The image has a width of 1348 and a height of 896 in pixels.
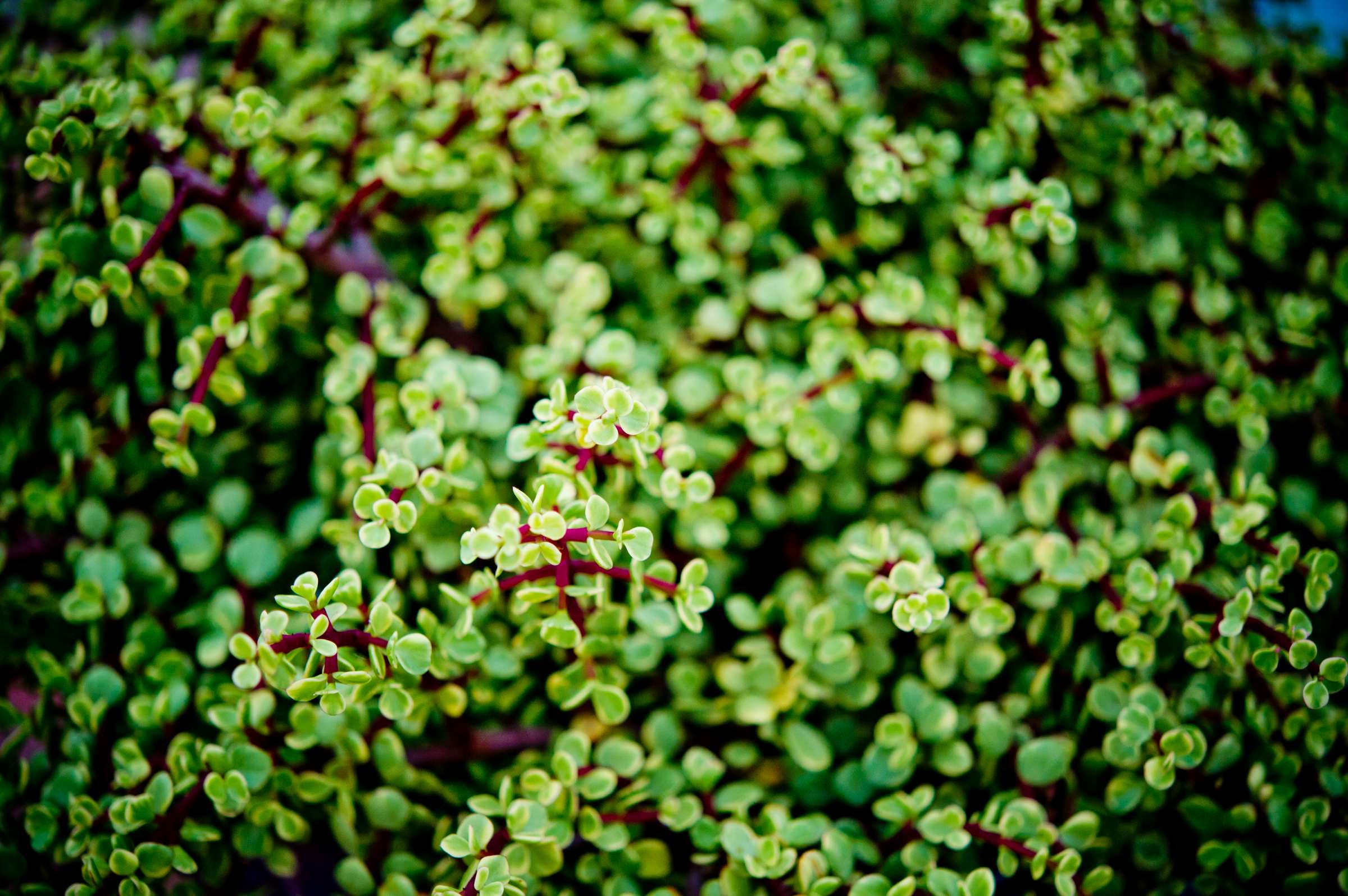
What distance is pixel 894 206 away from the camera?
111 cm

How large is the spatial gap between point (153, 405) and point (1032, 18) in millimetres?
1103

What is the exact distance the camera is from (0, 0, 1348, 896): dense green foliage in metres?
0.79

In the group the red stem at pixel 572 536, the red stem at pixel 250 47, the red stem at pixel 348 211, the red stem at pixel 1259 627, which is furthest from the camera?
the red stem at pixel 250 47

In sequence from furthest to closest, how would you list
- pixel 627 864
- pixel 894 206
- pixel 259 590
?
pixel 894 206
pixel 259 590
pixel 627 864

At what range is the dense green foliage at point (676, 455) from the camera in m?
0.79

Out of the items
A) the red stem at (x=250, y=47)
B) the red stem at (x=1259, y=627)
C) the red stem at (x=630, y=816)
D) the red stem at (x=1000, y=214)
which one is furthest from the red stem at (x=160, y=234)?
the red stem at (x=1259, y=627)

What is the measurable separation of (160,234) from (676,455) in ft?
1.93

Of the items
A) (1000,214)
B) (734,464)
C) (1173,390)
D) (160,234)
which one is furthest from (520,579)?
(1173,390)

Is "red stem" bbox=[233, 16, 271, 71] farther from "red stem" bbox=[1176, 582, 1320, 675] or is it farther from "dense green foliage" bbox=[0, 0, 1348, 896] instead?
"red stem" bbox=[1176, 582, 1320, 675]

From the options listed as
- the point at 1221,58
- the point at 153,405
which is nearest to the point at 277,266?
the point at 153,405

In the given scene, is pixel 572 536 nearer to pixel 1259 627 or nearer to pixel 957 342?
pixel 957 342

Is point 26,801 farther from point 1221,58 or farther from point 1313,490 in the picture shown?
point 1221,58

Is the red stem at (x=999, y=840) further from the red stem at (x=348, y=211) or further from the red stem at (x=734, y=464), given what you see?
the red stem at (x=348, y=211)

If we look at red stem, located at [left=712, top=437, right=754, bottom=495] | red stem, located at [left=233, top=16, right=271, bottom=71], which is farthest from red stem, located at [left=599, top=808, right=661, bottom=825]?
red stem, located at [left=233, top=16, right=271, bottom=71]
